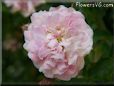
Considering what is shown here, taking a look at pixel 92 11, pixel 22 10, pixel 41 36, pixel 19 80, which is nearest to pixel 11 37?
pixel 19 80

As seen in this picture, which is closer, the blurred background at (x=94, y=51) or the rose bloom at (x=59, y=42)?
the rose bloom at (x=59, y=42)

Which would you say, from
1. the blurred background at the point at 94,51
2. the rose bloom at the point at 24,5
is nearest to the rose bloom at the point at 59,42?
the blurred background at the point at 94,51

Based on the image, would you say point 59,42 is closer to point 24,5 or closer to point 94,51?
point 94,51

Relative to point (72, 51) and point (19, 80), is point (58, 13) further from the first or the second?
point (19, 80)

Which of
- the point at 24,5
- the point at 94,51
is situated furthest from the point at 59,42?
the point at 24,5

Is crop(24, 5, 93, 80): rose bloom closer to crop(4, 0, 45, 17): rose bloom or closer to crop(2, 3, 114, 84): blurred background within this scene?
crop(2, 3, 114, 84): blurred background

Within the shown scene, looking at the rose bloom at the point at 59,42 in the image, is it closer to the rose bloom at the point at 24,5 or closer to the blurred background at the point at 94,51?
the blurred background at the point at 94,51
